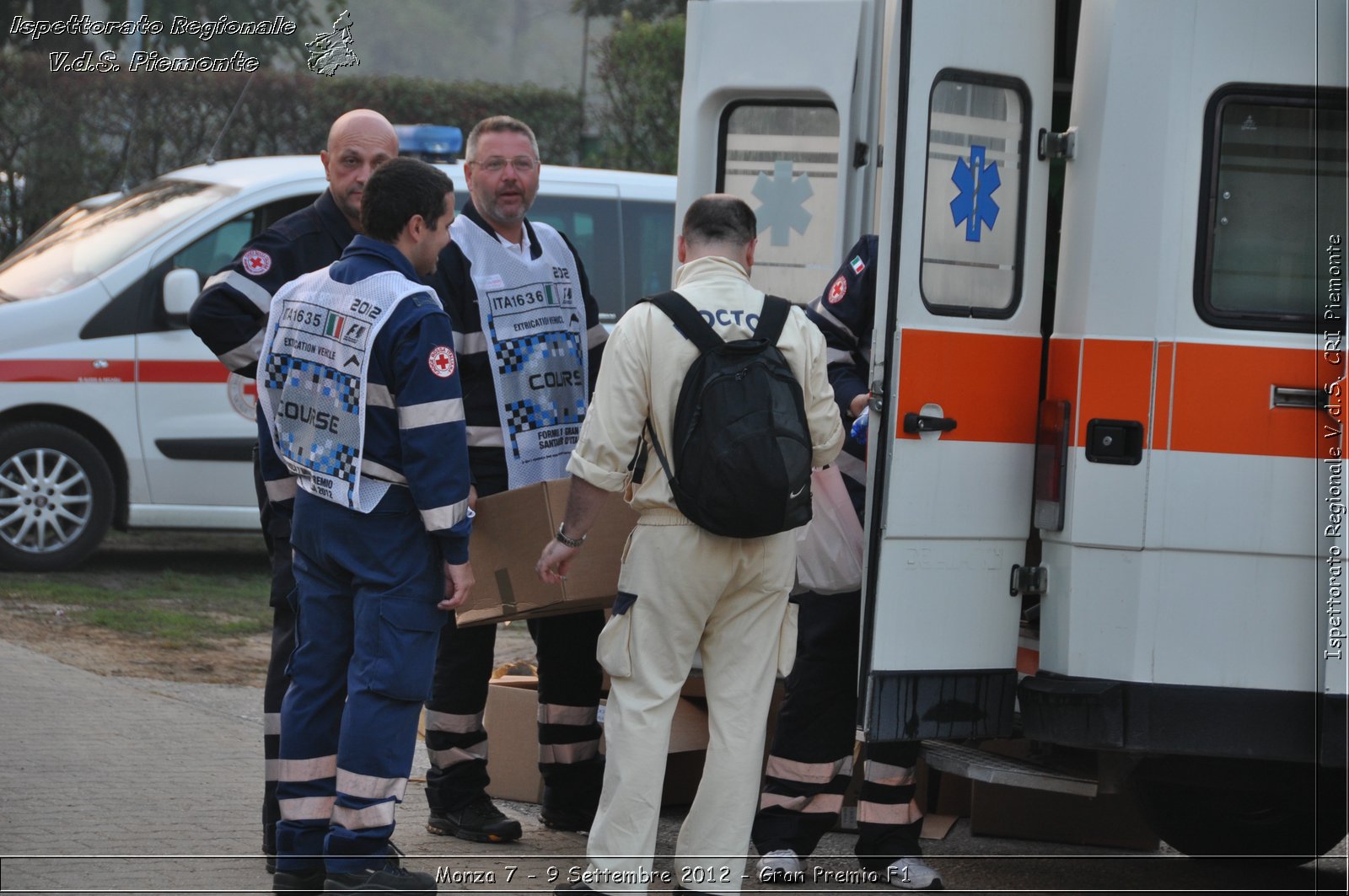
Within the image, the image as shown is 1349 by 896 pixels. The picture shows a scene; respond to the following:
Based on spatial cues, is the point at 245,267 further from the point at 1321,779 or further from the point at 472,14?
the point at 472,14

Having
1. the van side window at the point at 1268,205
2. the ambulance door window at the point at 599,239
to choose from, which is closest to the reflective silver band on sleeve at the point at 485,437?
the van side window at the point at 1268,205

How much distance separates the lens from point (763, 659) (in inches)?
179

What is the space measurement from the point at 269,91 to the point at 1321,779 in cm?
1037

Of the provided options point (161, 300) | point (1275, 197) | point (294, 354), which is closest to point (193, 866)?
point (294, 354)

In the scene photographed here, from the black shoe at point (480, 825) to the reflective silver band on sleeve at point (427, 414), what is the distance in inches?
61.1

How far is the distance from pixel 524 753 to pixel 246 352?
173 cm

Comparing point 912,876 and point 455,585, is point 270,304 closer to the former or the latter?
point 455,585

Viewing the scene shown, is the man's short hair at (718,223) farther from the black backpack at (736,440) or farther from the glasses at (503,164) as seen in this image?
the glasses at (503,164)

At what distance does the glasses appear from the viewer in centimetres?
527

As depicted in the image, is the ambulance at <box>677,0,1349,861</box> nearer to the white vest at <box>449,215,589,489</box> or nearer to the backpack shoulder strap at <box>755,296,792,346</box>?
the backpack shoulder strap at <box>755,296,792,346</box>

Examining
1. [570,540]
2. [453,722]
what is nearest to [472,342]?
[570,540]

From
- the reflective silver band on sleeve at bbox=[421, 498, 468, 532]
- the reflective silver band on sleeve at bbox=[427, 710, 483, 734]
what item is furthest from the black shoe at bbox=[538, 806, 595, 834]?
the reflective silver band on sleeve at bbox=[421, 498, 468, 532]

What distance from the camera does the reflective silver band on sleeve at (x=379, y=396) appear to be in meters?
4.21

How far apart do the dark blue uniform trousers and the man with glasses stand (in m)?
0.85
